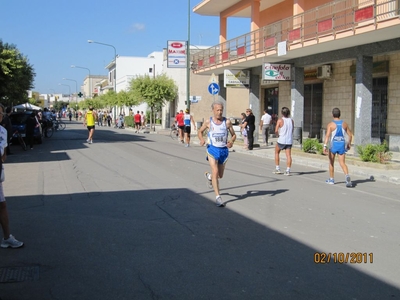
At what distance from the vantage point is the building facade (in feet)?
54.2

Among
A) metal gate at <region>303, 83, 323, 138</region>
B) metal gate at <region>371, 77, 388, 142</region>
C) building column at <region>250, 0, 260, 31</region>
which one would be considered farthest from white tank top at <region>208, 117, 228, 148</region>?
building column at <region>250, 0, 260, 31</region>

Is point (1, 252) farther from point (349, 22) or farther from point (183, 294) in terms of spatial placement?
point (349, 22)

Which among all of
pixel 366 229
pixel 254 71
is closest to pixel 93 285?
pixel 366 229

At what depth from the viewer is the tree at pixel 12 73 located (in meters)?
25.9

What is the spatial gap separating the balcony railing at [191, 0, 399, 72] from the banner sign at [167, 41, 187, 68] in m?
4.46

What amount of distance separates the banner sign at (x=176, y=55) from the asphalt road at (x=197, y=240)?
2202 cm

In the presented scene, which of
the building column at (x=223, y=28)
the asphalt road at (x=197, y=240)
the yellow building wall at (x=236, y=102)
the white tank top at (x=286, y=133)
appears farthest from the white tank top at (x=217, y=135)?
the yellow building wall at (x=236, y=102)

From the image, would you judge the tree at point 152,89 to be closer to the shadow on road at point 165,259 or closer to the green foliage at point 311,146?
the green foliage at point 311,146

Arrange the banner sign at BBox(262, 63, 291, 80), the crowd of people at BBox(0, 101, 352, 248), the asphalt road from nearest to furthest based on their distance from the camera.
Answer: the asphalt road
the crowd of people at BBox(0, 101, 352, 248)
the banner sign at BBox(262, 63, 291, 80)

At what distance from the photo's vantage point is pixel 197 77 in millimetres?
44938

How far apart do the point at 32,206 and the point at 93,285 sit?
4291mm

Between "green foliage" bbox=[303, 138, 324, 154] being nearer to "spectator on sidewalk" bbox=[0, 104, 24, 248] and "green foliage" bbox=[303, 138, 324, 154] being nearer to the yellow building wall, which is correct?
"spectator on sidewalk" bbox=[0, 104, 24, 248]

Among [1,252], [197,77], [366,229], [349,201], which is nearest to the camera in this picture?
[1,252]
